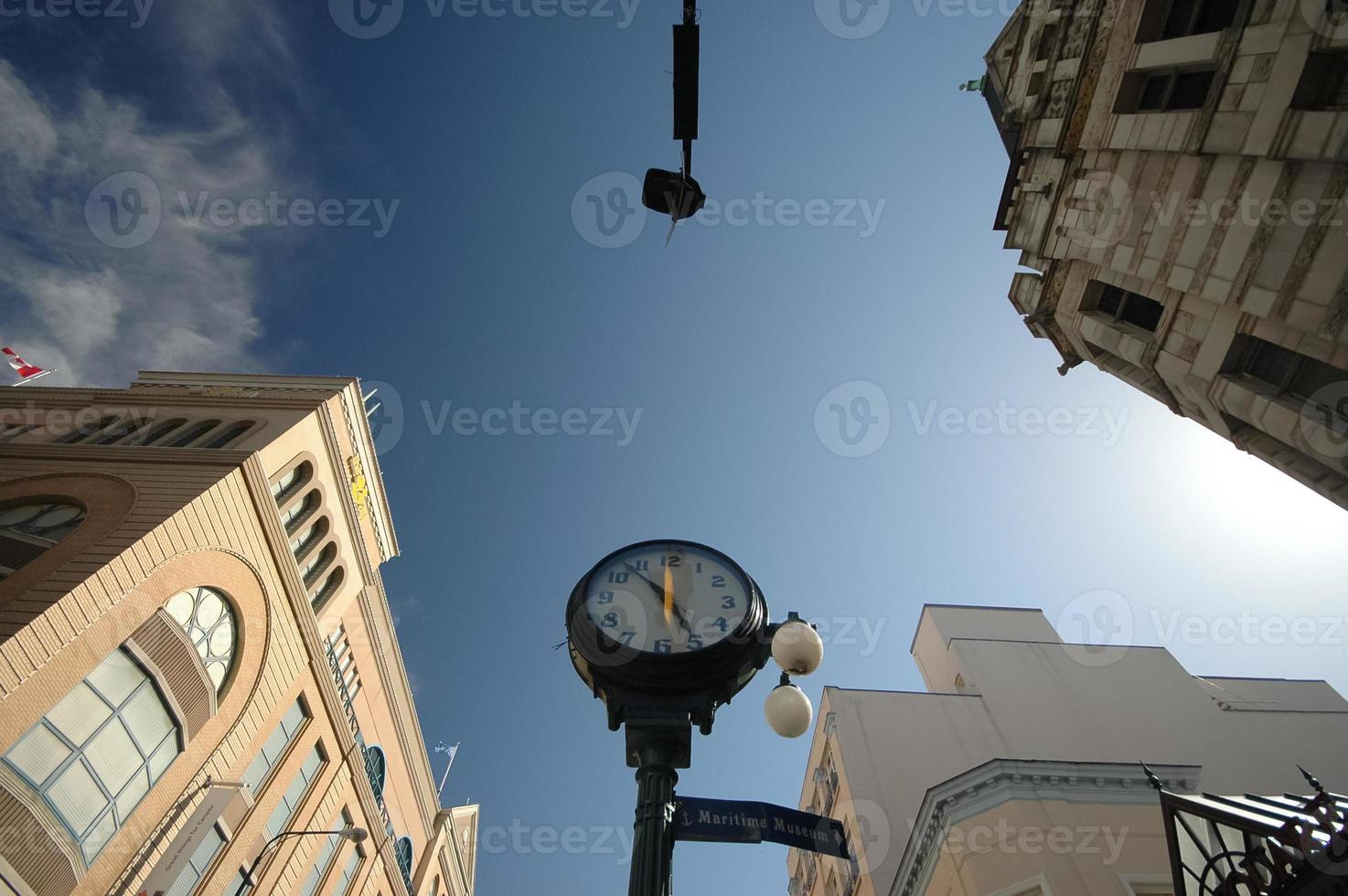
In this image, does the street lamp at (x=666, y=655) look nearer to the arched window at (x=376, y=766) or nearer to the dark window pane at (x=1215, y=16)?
the dark window pane at (x=1215, y=16)

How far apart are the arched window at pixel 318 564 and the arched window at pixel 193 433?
5.87m

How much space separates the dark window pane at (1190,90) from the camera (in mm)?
11203

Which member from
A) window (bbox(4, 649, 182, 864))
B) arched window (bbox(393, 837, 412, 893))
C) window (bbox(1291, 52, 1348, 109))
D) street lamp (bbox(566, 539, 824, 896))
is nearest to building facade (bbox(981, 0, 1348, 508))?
window (bbox(1291, 52, 1348, 109))

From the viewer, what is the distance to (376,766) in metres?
29.0

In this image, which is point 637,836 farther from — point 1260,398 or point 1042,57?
point 1042,57

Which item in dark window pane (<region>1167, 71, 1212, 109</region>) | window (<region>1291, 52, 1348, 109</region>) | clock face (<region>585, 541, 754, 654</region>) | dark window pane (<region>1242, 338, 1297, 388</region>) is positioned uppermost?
dark window pane (<region>1167, 71, 1212, 109</region>)

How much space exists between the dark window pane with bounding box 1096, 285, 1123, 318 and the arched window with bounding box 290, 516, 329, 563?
25.7 metres

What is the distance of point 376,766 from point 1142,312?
105 feet

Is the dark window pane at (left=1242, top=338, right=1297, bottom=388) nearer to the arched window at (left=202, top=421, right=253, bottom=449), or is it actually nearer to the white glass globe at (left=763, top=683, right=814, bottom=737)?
the white glass globe at (left=763, top=683, right=814, bottom=737)

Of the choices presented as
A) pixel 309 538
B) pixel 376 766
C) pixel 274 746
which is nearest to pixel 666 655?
pixel 274 746

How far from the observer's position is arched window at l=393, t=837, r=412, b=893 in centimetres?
2923

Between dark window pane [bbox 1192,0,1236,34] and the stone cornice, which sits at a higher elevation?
dark window pane [bbox 1192,0,1236,34]

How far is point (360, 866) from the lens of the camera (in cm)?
2500

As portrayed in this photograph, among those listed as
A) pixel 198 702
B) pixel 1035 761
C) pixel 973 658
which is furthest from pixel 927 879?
pixel 198 702
